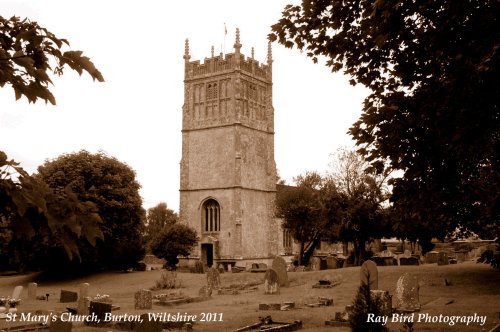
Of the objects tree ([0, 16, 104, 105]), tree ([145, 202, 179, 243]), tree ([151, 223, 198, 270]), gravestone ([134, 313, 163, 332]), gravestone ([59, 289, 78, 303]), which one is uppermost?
tree ([145, 202, 179, 243])

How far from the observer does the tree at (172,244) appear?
41.8 meters

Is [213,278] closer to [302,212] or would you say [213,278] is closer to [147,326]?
[147,326]

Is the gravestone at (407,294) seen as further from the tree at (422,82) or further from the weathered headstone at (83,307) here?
the weathered headstone at (83,307)

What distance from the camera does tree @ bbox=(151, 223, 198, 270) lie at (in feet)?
137

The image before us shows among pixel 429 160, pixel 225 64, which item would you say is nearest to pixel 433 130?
pixel 429 160

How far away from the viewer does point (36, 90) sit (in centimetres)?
358

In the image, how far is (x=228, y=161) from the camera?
49.5m

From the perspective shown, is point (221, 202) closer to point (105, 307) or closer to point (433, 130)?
point (105, 307)

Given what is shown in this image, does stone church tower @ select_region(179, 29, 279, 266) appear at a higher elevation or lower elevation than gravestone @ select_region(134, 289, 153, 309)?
higher

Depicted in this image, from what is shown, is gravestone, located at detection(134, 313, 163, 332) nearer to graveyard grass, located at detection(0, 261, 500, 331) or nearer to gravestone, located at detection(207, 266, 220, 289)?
graveyard grass, located at detection(0, 261, 500, 331)

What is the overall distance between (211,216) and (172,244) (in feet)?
26.6

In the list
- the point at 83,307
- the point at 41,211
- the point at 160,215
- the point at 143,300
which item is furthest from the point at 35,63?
the point at 160,215

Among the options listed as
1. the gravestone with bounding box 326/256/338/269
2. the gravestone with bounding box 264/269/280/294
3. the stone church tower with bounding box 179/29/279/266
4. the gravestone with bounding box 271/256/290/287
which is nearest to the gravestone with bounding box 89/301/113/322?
the gravestone with bounding box 264/269/280/294

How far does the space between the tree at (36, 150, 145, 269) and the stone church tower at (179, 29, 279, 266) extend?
9.33 m
